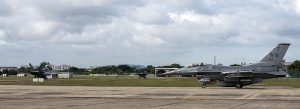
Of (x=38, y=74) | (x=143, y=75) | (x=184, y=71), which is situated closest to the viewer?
(x=184, y=71)

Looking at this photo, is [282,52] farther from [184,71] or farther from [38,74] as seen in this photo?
[38,74]

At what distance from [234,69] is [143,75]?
80810mm

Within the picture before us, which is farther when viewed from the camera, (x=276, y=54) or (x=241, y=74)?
(x=276, y=54)

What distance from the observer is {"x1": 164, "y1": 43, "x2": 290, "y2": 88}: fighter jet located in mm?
49188

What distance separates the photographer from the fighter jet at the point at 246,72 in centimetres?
4919

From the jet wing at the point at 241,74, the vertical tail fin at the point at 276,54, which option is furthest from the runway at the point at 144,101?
the vertical tail fin at the point at 276,54

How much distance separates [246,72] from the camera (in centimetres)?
4881

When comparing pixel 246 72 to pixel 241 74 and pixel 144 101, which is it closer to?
pixel 241 74

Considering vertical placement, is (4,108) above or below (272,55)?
below

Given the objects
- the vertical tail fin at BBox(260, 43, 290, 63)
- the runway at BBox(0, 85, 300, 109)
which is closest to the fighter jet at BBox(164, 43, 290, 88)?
the vertical tail fin at BBox(260, 43, 290, 63)

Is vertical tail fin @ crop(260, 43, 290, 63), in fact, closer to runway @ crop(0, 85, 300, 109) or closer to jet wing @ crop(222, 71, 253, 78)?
jet wing @ crop(222, 71, 253, 78)

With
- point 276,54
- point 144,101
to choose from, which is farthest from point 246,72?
point 144,101

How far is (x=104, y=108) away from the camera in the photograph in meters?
21.1

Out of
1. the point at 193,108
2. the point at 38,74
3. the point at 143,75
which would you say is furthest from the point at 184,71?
the point at 143,75
